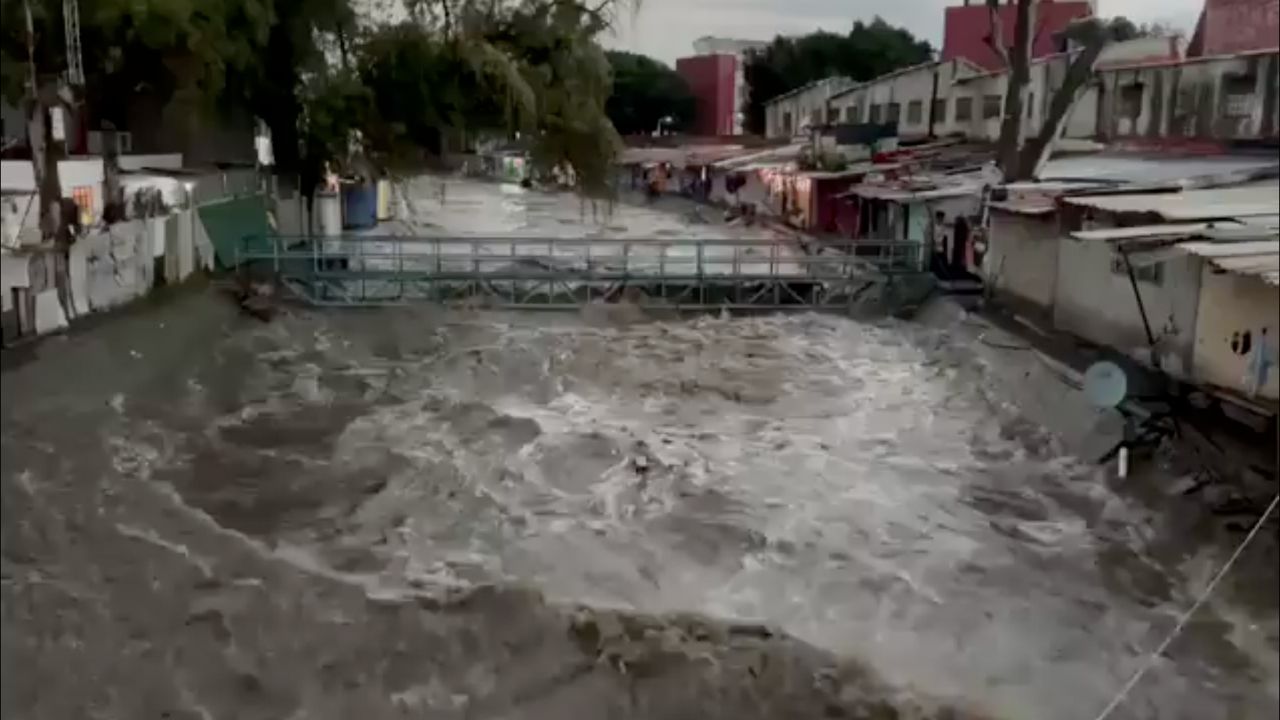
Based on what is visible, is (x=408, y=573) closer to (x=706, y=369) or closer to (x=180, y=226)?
(x=180, y=226)

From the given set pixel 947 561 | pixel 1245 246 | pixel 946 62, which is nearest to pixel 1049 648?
pixel 947 561

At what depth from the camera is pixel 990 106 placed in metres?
4.51

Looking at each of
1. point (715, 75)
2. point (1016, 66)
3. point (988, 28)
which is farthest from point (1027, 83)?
point (715, 75)

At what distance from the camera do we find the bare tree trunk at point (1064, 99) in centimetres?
267

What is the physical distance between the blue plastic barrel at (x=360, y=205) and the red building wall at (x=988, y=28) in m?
2.05

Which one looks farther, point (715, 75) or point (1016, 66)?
point (1016, 66)

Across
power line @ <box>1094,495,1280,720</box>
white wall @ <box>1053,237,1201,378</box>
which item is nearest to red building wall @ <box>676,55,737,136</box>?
white wall @ <box>1053,237,1201,378</box>

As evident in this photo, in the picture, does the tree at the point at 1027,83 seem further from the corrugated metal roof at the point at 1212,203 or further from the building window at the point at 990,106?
the corrugated metal roof at the point at 1212,203

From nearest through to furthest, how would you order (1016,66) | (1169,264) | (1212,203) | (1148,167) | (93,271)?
(93,271), (1212,203), (1148,167), (1169,264), (1016,66)

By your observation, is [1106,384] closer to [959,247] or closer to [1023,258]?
[1023,258]

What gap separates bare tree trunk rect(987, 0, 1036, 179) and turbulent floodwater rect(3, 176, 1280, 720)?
0.81 m

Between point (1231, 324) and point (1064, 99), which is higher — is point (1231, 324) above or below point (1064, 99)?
below

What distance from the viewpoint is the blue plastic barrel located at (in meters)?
4.20

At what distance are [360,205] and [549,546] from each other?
7.33ft
